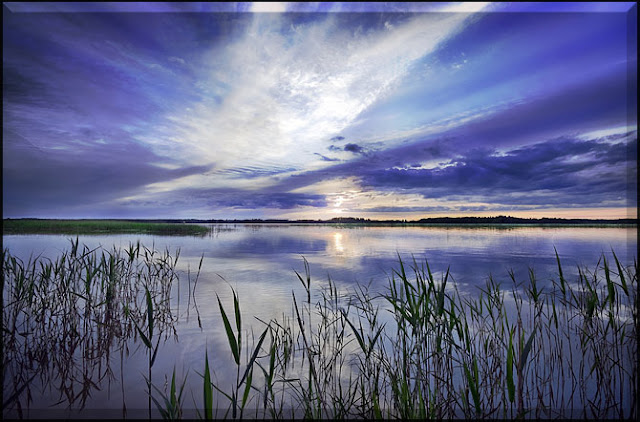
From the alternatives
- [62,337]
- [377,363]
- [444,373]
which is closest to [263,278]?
[62,337]

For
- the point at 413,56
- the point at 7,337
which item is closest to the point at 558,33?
the point at 413,56

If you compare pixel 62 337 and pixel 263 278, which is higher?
pixel 263 278

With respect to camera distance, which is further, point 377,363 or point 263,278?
point 263,278

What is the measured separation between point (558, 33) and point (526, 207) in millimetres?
5343

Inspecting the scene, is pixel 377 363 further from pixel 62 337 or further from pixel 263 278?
pixel 263 278

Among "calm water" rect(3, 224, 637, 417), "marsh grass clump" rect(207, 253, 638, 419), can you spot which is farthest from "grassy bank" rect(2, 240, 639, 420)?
"calm water" rect(3, 224, 637, 417)

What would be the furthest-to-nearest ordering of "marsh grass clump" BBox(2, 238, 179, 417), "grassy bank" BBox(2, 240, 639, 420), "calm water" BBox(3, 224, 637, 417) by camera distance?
"calm water" BBox(3, 224, 637, 417) → "marsh grass clump" BBox(2, 238, 179, 417) → "grassy bank" BBox(2, 240, 639, 420)

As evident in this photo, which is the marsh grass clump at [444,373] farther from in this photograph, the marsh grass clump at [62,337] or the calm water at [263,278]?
the marsh grass clump at [62,337]

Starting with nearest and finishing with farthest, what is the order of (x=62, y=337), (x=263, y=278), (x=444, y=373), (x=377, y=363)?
(x=444, y=373)
(x=377, y=363)
(x=62, y=337)
(x=263, y=278)

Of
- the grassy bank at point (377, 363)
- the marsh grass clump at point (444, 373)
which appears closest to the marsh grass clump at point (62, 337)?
the grassy bank at point (377, 363)

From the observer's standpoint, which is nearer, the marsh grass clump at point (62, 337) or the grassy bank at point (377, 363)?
the grassy bank at point (377, 363)

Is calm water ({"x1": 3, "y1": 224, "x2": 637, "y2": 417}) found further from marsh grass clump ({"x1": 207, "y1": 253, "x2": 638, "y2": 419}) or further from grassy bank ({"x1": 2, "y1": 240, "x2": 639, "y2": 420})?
marsh grass clump ({"x1": 207, "y1": 253, "x2": 638, "y2": 419})

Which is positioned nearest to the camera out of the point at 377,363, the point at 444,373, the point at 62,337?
the point at 444,373

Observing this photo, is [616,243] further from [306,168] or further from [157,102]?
[157,102]
